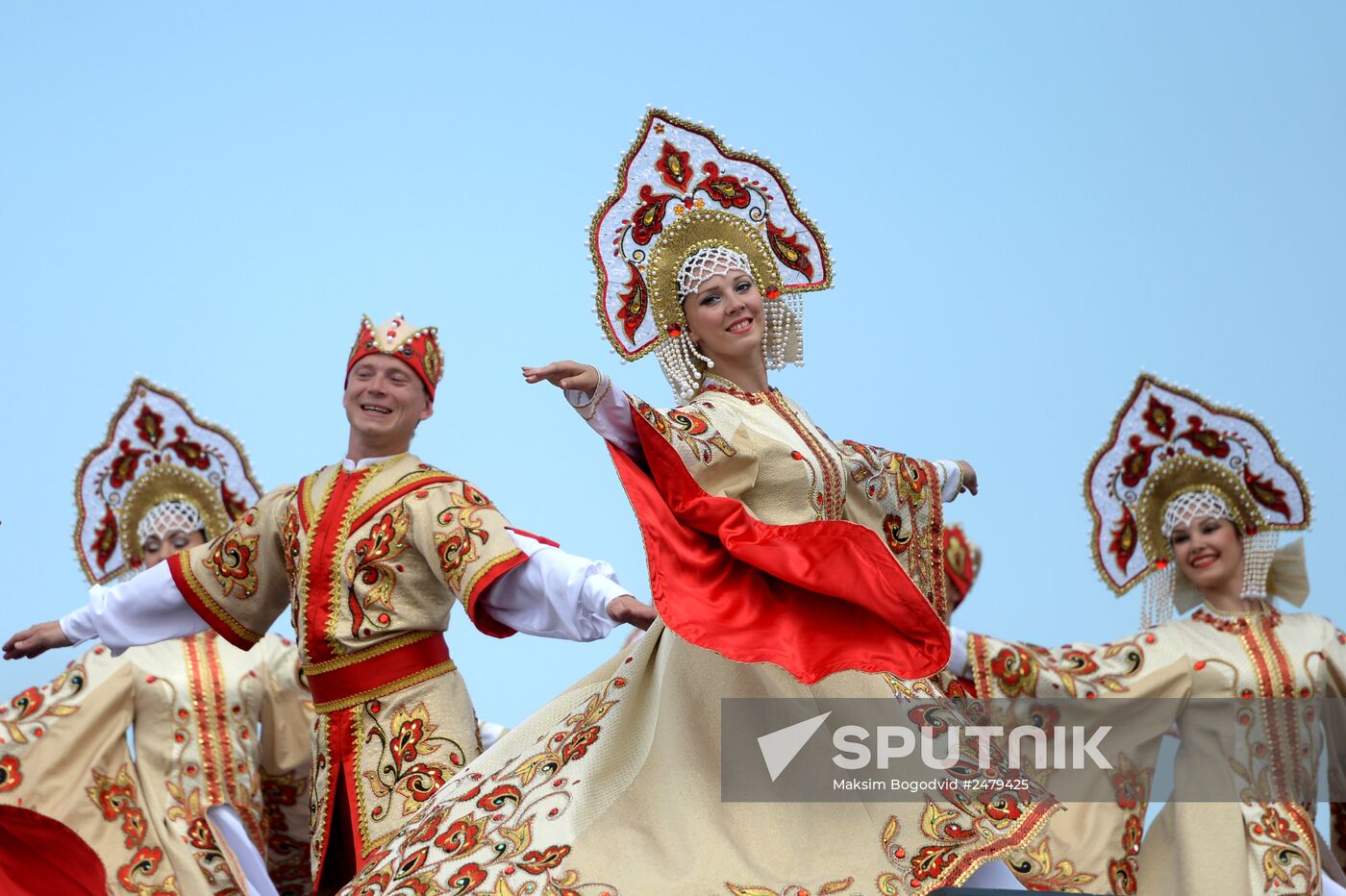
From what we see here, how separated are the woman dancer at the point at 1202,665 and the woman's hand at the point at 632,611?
1619mm

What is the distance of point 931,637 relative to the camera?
3840 millimetres

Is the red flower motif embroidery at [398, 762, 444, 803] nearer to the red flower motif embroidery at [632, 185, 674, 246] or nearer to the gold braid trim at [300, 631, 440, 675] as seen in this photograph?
the gold braid trim at [300, 631, 440, 675]

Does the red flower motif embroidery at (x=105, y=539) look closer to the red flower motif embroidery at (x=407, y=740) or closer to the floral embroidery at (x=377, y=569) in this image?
the floral embroidery at (x=377, y=569)

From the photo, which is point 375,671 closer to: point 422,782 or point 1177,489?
point 422,782

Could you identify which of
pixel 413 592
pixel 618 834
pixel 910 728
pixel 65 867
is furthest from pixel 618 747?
pixel 65 867

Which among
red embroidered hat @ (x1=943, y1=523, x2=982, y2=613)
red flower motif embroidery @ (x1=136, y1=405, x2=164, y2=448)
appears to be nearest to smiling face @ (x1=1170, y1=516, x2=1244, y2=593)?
red embroidered hat @ (x1=943, y1=523, x2=982, y2=613)

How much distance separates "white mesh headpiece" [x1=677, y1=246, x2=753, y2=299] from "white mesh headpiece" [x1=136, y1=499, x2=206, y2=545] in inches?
96.1

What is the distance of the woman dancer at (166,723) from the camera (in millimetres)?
5473

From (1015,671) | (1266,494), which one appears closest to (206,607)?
(1015,671)

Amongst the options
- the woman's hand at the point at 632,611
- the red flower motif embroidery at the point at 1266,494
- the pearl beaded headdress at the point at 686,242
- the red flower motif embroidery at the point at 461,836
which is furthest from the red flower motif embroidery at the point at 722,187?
the red flower motif embroidery at the point at 1266,494

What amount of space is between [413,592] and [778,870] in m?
1.30

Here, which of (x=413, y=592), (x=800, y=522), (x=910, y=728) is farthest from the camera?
(x=413, y=592)

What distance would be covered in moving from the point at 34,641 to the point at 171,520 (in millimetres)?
1793

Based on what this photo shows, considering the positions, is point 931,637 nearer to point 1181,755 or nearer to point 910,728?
point 910,728
